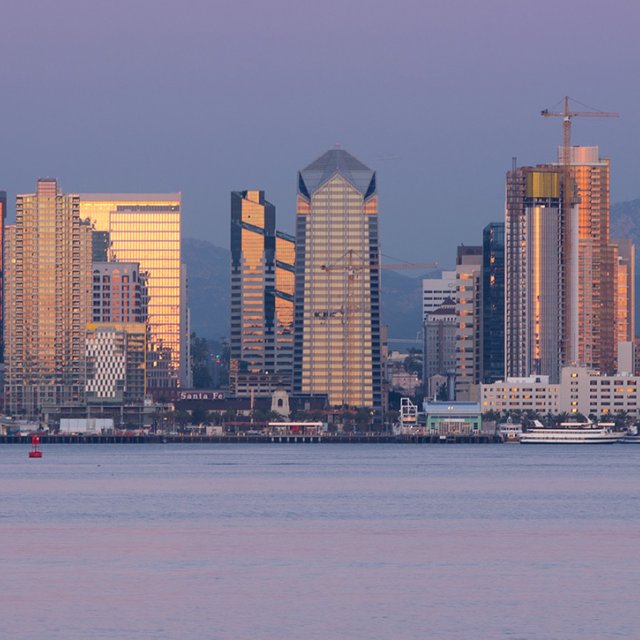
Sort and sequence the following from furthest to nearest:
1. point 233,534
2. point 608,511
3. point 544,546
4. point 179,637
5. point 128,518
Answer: point 608,511 < point 128,518 < point 233,534 < point 544,546 < point 179,637

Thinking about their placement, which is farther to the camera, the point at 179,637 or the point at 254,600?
the point at 254,600

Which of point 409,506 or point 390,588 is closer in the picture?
point 390,588

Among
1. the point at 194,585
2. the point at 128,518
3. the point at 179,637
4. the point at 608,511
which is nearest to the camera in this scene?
the point at 179,637

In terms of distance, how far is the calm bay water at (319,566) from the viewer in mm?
69000

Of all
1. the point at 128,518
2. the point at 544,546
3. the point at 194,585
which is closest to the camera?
the point at 194,585

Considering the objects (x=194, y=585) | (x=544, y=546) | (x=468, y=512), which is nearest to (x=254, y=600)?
(x=194, y=585)

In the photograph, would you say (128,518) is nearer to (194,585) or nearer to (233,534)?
(233,534)

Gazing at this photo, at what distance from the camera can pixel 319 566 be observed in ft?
289

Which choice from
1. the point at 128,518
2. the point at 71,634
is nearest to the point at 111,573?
the point at 71,634

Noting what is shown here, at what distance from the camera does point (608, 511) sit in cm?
12938

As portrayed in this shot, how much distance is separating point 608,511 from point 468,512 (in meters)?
9.37

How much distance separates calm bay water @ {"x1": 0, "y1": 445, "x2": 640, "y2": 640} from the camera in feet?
226

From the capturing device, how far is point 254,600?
7538cm

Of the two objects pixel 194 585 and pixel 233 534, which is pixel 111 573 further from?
pixel 233 534
